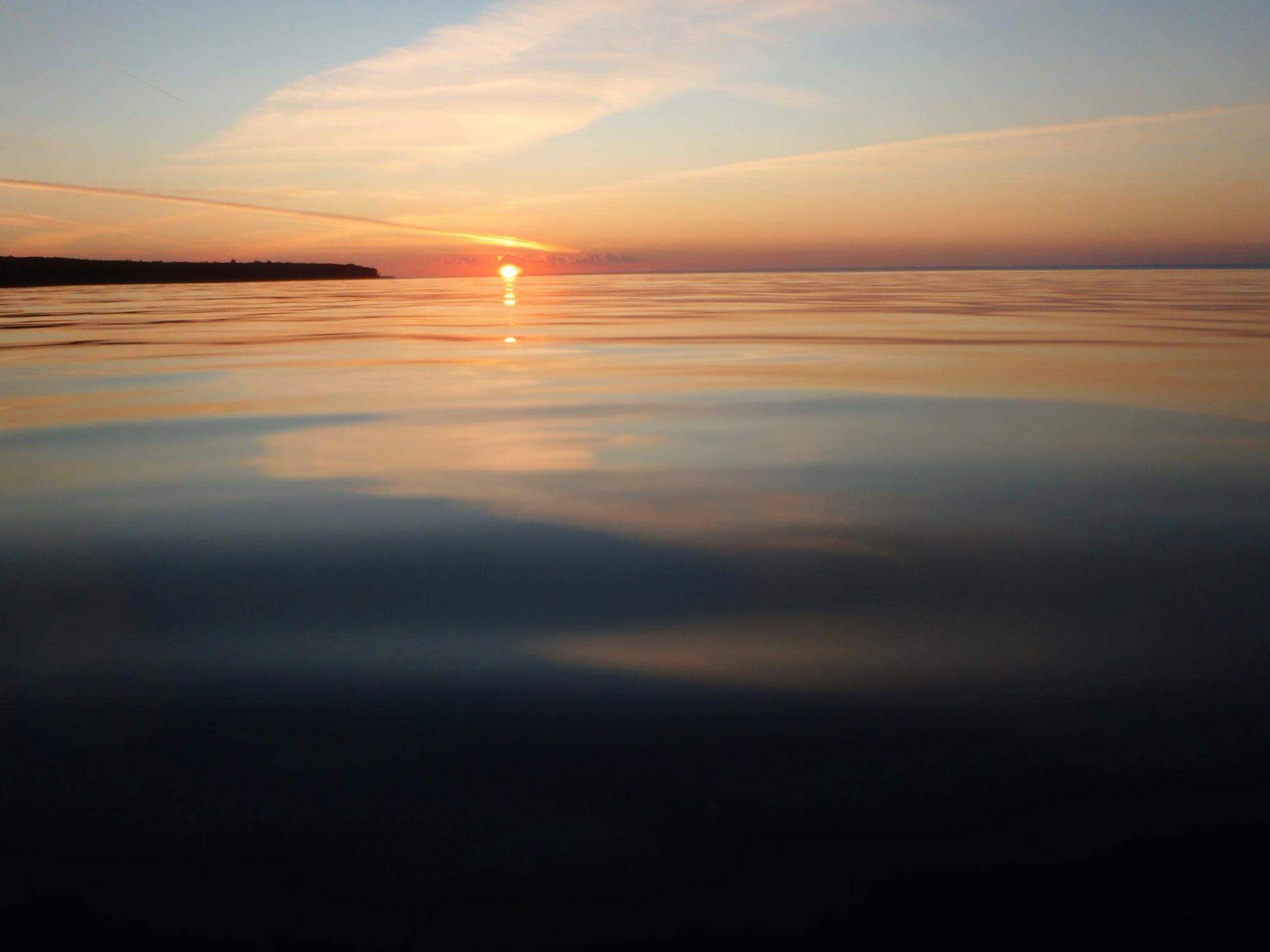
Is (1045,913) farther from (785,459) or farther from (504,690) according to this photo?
(785,459)

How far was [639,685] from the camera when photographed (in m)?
2.63

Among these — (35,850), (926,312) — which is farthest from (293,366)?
(926,312)

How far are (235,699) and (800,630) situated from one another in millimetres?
1613

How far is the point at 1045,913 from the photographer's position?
1.75m

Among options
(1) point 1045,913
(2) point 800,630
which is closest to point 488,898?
(1) point 1045,913

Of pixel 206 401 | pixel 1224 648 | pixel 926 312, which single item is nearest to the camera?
pixel 1224 648

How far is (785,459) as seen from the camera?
5.51 metres

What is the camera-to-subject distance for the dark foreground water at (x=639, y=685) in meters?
1.82

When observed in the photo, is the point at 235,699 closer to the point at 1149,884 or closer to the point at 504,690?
the point at 504,690

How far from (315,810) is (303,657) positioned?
2.76 feet

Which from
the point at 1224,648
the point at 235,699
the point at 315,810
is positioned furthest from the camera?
the point at 1224,648

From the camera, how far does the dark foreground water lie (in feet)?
5.96

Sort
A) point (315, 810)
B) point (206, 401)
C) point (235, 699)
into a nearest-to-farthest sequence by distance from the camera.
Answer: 1. point (315, 810)
2. point (235, 699)
3. point (206, 401)

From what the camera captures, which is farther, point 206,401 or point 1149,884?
point 206,401
